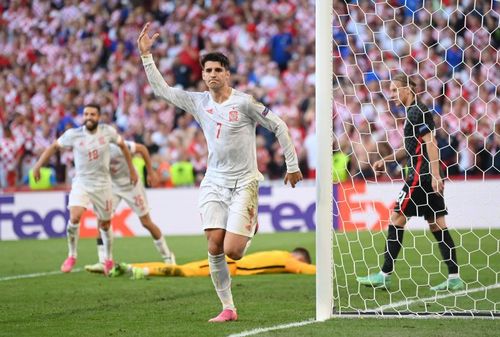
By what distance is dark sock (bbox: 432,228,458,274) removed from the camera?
1010 cm

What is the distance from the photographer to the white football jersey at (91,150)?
1298 cm

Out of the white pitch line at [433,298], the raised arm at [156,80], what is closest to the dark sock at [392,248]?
the white pitch line at [433,298]

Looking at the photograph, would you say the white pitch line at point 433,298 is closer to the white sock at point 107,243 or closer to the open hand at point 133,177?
the white sock at point 107,243

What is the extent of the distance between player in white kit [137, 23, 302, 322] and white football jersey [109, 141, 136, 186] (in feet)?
17.8

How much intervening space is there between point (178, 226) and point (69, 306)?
966 cm

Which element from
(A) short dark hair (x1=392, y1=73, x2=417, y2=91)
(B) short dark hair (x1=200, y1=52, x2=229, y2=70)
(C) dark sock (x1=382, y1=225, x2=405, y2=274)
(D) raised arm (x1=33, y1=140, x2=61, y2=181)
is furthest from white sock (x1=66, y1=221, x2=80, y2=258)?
(B) short dark hair (x1=200, y1=52, x2=229, y2=70)

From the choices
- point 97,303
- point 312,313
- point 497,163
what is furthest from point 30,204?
point 312,313

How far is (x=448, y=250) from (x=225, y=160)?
307 centimetres

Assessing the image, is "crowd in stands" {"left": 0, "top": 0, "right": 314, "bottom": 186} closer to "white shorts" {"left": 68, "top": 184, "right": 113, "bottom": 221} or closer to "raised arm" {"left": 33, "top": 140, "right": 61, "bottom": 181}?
"white shorts" {"left": 68, "top": 184, "right": 113, "bottom": 221}

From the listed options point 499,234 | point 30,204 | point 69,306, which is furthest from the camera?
Answer: point 30,204

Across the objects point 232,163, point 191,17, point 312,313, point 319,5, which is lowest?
point 312,313

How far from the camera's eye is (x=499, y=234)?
13.2 m

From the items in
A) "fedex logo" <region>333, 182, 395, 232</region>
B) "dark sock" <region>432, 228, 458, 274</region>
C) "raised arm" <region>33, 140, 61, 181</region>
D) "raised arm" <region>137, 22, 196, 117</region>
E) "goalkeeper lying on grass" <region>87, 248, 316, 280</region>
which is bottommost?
"goalkeeper lying on grass" <region>87, 248, 316, 280</region>

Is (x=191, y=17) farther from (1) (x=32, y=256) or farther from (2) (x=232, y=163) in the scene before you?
(2) (x=232, y=163)
